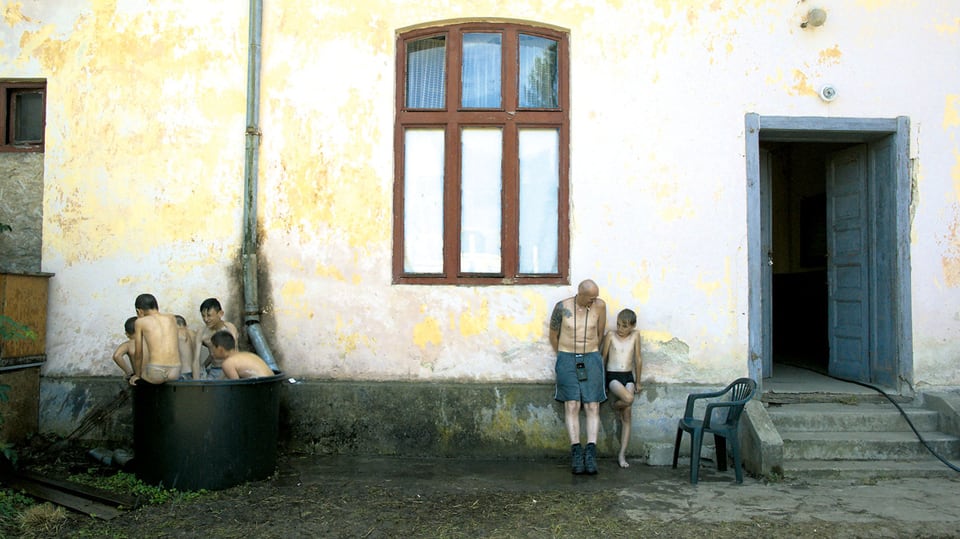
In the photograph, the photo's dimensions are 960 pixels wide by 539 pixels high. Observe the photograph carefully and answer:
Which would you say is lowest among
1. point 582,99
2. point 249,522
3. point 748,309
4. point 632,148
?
point 249,522

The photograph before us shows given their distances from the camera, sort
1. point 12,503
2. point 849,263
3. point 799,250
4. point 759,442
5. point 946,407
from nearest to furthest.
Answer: point 12,503, point 759,442, point 946,407, point 849,263, point 799,250

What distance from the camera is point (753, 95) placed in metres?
8.04

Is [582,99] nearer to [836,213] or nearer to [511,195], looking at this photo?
[511,195]

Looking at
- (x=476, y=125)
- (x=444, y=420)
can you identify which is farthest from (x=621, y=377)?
(x=476, y=125)

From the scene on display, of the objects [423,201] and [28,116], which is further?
[28,116]

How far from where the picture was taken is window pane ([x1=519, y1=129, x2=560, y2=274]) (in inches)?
320

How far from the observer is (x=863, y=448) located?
7352 mm

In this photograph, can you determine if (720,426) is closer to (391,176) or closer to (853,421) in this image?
(853,421)

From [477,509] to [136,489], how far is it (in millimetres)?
2838

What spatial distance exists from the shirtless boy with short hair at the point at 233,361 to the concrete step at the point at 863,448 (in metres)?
4.98

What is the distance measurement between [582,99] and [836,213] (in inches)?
136

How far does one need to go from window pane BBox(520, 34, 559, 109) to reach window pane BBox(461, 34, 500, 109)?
10.9 inches

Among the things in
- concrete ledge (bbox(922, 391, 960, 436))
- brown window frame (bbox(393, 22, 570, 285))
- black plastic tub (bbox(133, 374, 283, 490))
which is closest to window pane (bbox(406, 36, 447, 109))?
brown window frame (bbox(393, 22, 570, 285))

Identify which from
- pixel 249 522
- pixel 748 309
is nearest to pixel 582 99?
pixel 748 309
